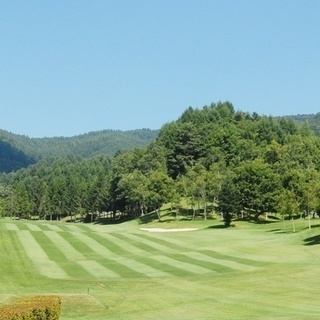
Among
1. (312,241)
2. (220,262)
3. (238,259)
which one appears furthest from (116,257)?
(312,241)

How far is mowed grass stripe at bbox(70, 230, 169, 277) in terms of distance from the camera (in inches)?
1793

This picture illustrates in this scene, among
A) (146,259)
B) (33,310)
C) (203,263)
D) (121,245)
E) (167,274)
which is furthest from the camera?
(121,245)

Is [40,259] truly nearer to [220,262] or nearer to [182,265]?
[182,265]

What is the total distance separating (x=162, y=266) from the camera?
4881 cm

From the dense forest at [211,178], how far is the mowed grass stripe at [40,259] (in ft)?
124

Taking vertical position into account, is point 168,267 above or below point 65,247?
below

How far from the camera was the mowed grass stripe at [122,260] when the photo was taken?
149ft

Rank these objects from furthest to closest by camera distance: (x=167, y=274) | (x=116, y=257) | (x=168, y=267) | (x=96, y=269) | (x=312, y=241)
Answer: (x=312, y=241) < (x=116, y=257) < (x=168, y=267) < (x=96, y=269) < (x=167, y=274)

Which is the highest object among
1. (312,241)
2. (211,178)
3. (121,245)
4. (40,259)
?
(211,178)

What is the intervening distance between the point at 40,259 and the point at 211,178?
7065 centimetres

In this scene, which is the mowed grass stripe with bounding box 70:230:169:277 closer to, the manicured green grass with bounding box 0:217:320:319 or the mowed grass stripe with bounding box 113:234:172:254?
the manicured green grass with bounding box 0:217:320:319

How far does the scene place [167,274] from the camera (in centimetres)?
4447

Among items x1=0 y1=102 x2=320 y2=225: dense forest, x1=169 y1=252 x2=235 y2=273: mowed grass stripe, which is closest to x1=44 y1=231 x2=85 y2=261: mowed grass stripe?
x1=169 y1=252 x2=235 y2=273: mowed grass stripe


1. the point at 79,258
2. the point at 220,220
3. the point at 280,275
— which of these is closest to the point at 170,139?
the point at 220,220
